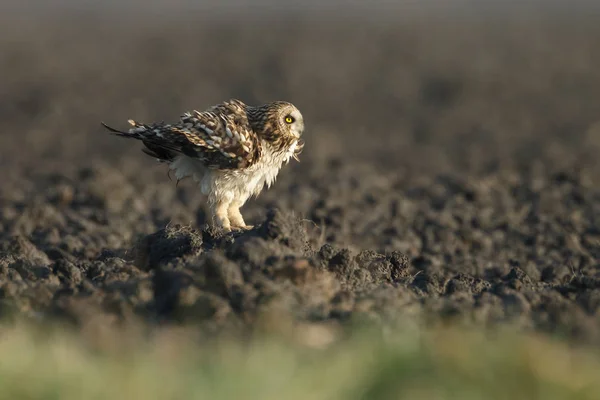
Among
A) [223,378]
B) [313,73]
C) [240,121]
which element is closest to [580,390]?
[223,378]

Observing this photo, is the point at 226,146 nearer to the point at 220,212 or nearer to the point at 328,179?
the point at 220,212

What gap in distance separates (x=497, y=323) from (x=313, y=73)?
882 inches

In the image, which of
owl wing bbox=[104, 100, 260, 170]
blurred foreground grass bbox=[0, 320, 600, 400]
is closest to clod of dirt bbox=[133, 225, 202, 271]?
owl wing bbox=[104, 100, 260, 170]

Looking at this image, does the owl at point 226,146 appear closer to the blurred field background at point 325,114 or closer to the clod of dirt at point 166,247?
the clod of dirt at point 166,247

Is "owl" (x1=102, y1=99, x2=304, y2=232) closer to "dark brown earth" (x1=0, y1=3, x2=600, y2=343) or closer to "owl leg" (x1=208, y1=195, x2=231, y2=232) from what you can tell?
"owl leg" (x1=208, y1=195, x2=231, y2=232)

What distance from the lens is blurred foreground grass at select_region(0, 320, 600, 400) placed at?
4.61 metres

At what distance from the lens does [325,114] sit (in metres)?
24.6

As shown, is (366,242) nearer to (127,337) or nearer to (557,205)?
(557,205)

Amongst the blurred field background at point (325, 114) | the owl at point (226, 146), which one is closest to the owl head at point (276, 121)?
the owl at point (226, 146)

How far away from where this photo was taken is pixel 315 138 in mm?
21016

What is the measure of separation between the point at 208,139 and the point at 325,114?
50.5ft

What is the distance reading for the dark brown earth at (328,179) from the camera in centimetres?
730

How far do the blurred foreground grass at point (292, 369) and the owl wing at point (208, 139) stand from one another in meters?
4.02

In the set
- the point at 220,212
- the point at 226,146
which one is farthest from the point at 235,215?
the point at 226,146
